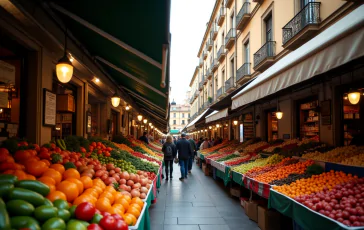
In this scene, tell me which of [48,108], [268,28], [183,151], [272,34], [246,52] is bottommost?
[183,151]

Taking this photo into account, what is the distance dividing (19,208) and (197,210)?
5.26 metres

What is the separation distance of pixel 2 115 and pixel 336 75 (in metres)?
8.05

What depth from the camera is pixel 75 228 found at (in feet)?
6.33

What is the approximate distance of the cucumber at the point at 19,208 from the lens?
1900 millimetres

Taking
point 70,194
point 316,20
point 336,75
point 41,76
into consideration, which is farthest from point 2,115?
point 316,20

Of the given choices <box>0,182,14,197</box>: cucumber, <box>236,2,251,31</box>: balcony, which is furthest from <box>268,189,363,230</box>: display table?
<box>236,2,251,31</box>: balcony

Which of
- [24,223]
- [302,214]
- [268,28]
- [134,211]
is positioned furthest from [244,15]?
[24,223]

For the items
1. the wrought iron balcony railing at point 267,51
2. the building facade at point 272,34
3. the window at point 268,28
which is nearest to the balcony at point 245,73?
the building facade at point 272,34

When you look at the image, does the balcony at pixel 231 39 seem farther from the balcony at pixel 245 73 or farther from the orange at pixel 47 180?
the orange at pixel 47 180

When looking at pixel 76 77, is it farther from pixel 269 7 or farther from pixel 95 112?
pixel 269 7

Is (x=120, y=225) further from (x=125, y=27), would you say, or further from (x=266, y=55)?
(x=266, y=55)

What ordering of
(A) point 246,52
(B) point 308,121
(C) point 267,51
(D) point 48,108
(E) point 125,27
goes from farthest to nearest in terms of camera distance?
1. (A) point 246,52
2. (C) point 267,51
3. (B) point 308,121
4. (D) point 48,108
5. (E) point 125,27

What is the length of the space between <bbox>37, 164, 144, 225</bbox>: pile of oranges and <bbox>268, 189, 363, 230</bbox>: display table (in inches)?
82.7

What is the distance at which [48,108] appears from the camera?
5.20 metres
